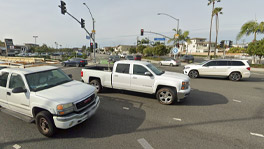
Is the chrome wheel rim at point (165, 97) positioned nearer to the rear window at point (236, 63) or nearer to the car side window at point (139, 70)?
the car side window at point (139, 70)

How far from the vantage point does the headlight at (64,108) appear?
281cm

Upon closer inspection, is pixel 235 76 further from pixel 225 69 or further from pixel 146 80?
pixel 146 80

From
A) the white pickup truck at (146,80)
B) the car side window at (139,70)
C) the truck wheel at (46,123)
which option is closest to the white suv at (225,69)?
the white pickup truck at (146,80)

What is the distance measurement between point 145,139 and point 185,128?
4.24ft

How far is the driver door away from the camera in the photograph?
321 centimetres

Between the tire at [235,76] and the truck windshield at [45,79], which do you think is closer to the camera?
the truck windshield at [45,79]

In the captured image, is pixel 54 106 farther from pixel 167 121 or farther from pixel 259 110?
pixel 259 110

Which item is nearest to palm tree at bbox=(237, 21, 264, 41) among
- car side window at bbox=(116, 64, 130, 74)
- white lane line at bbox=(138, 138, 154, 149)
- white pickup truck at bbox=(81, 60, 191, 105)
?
white pickup truck at bbox=(81, 60, 191, 105)

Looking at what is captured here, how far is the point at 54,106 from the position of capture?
282cm

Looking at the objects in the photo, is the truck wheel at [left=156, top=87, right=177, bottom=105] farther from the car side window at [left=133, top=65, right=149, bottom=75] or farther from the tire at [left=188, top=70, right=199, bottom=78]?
the tire at [left=188, top=70, right=199, bottom=78]

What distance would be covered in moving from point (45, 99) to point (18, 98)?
107 centimetres

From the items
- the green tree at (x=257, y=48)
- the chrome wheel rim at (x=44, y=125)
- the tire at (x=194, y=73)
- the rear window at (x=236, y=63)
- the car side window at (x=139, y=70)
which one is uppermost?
the green tree at (x=257, y=48)

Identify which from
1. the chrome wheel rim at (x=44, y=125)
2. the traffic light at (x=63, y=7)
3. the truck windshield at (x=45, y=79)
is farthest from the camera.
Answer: the traffic light at (x=63, y=7)

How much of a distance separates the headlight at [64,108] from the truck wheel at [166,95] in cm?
338
